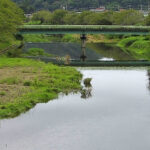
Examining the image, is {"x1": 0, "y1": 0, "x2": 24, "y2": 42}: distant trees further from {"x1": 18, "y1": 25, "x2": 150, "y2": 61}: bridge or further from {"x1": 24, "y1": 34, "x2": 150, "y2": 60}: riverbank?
{"x1": 24, "y1": 34, "x2": 150, "y2": 60}: riverbank

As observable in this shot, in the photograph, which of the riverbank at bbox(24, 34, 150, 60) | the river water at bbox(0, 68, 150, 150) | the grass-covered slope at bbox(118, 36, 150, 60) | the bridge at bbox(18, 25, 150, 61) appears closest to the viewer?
the river water at bbox(0, 68, 150, 150)

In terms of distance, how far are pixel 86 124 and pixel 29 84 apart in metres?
13.8

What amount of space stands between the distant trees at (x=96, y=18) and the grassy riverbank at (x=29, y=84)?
75290 millimetres

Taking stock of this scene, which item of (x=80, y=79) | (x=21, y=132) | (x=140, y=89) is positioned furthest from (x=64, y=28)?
(x=21, y=132)

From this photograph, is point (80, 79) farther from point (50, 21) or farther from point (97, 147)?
point (50, 21)

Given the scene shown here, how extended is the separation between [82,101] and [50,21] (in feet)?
413

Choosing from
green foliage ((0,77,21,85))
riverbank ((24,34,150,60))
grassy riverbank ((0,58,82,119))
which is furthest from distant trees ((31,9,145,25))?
green foliage ((0,77,21,85))

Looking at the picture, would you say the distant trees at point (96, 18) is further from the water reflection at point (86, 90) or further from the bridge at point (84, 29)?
the water reflection at point (86, 90)

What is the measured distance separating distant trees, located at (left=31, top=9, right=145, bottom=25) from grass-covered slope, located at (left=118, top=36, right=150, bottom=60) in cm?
1526

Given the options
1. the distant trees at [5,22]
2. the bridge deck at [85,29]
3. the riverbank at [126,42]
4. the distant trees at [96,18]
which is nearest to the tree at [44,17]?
the distant trees at [96,18]

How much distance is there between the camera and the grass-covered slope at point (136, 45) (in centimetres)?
9435

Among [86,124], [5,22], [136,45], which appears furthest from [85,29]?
[86,124]

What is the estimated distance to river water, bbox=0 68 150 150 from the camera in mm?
26953

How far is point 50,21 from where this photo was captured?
530ft
